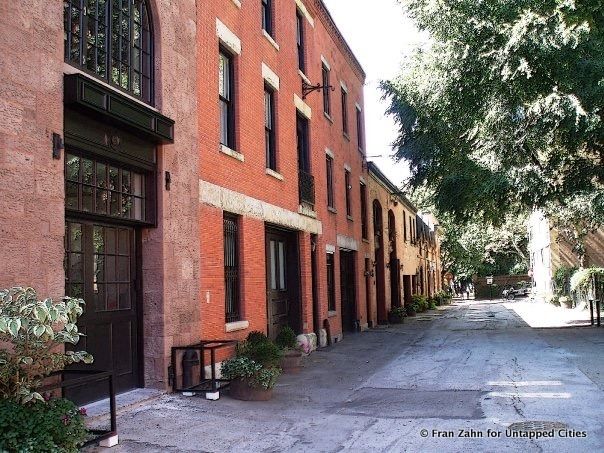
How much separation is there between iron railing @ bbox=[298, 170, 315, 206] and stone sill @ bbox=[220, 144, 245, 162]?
13.5ft

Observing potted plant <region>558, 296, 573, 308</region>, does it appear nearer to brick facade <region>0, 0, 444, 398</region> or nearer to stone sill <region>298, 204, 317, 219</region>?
brick facade <region>0, 0, 444, 398</region>

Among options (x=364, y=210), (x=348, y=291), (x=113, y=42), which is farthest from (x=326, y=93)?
(x=113, y=42)

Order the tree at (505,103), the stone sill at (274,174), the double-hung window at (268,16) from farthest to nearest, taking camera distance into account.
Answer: the tree at (505,103), the double-hung window at (268,16), the stone sill at (274,174)

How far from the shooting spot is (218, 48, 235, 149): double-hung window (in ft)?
37.7

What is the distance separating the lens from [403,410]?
27.1 ft

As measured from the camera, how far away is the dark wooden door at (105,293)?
7.19 meters

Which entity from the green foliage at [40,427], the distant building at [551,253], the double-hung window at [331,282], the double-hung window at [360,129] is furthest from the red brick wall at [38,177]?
the distant building at [551,253]

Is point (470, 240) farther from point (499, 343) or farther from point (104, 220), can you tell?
point (104, 220)

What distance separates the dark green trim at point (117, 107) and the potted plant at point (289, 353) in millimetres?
5379

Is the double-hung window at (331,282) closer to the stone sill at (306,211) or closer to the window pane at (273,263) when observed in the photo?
the stone sill at (306,211)

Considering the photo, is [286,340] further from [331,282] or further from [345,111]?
[345,111]

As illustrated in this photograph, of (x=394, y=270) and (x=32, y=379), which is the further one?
(x=394, y=270)

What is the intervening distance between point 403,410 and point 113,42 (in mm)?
6397

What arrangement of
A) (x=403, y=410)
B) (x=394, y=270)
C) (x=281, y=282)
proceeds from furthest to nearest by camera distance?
(x=394, y=270)
(x=281, y=282)
(x=403, y=410)
